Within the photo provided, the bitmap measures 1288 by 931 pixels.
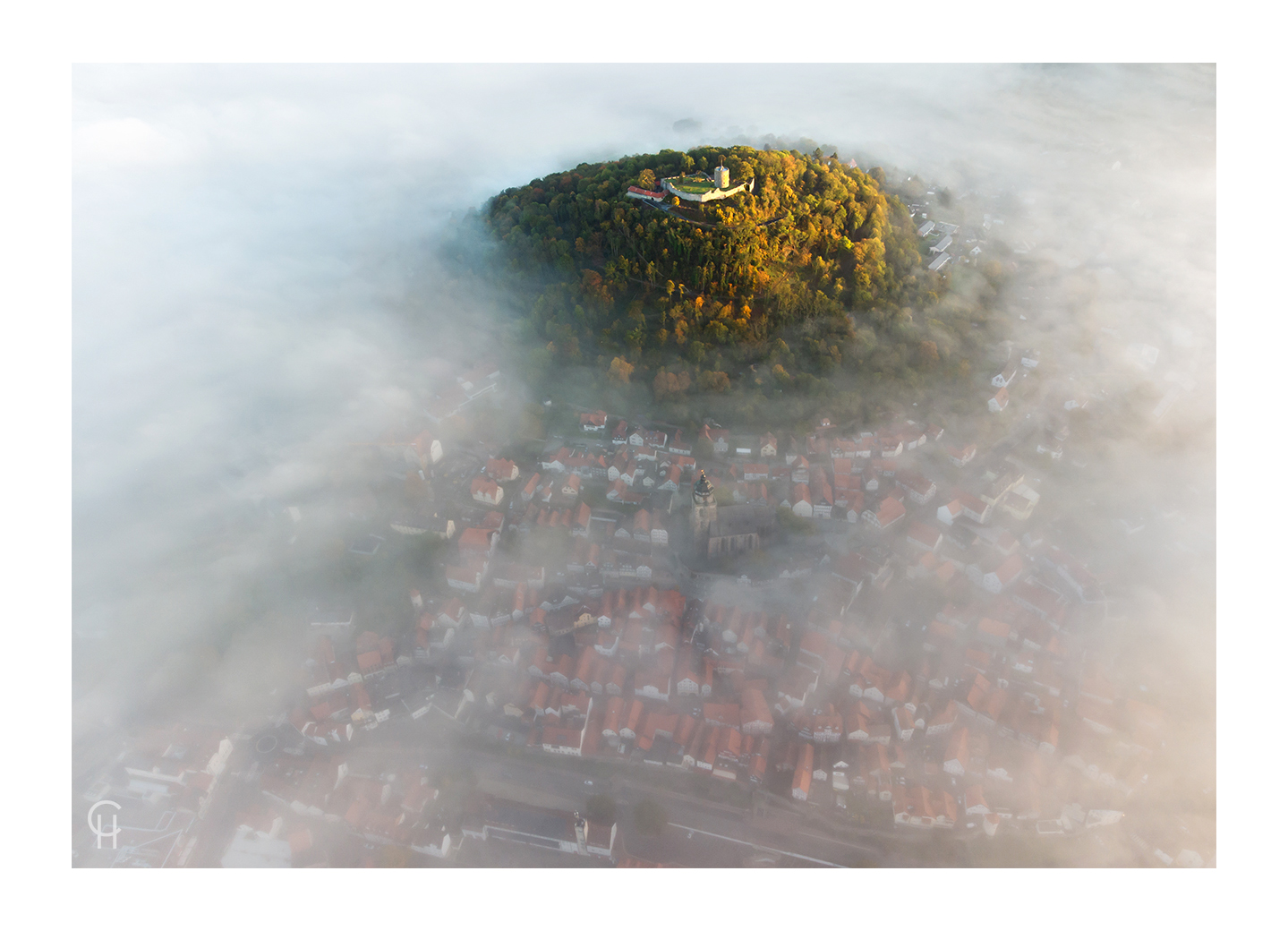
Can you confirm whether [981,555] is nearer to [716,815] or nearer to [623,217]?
[716,815]

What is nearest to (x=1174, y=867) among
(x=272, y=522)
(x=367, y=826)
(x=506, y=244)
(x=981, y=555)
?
(x=981, y=555)

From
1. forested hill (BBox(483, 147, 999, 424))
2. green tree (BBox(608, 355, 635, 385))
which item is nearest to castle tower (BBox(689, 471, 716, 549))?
forested hill (BBox(483, 147, 999, 424))

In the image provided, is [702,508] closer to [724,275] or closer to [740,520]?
[740,520]

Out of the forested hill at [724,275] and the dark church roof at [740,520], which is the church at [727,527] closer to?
the dark church roof at [740,520]

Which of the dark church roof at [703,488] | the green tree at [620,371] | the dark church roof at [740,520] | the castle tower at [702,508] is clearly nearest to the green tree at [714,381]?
the green tree at [620,371]

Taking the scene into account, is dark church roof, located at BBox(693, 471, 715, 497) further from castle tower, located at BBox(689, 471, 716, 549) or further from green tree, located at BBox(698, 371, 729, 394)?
green tree, located at BBox(698, 371, 729, 394)

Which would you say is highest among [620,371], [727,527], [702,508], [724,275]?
[724,275]

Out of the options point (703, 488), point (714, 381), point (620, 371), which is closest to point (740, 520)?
point (703, 488)
